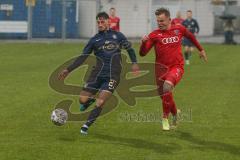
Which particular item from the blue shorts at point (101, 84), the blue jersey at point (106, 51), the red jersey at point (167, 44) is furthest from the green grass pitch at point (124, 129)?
the red jersey at point (167, 44)

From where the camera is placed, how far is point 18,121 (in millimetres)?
13922

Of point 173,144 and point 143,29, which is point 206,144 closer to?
point 173,144

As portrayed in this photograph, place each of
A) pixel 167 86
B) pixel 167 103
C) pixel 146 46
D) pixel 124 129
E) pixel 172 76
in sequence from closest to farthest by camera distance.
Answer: pixel 167 86
pixel 172 76
pixel 146 46
pixel 167 103
pixel 124 129

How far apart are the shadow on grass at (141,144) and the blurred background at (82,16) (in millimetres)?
37074

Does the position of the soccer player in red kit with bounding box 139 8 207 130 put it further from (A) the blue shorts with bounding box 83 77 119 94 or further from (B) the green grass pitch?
(B) the green grass pitch

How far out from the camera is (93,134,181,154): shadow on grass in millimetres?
11203

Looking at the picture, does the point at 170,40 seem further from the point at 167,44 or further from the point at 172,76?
the point at 172,76

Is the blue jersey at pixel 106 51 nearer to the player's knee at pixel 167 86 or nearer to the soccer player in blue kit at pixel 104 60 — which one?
the soccer player in blue kit at pixel 104 60

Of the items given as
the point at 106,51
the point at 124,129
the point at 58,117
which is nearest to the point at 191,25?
the point at 124,129

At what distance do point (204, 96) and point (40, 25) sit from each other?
34.8 m

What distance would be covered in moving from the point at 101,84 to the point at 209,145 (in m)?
2.51

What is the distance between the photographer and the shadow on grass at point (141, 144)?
1120 centimetres

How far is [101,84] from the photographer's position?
12.9 meters

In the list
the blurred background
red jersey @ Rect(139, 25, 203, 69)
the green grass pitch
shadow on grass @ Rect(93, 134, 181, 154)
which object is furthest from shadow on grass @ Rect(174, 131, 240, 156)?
the blurred background
